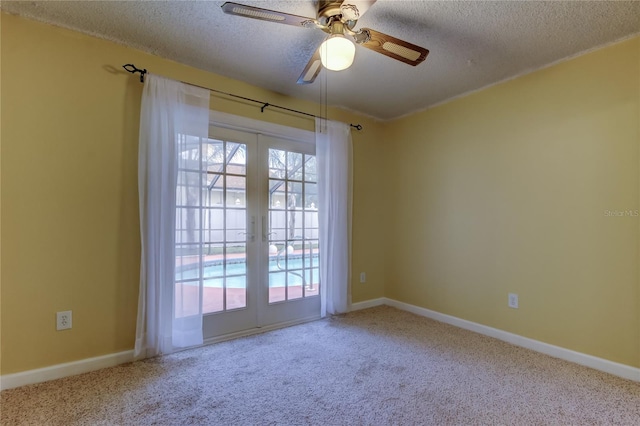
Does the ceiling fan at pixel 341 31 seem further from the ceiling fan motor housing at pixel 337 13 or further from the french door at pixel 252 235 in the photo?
the french door at pixel 252 235

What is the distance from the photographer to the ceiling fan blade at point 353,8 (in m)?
1.56

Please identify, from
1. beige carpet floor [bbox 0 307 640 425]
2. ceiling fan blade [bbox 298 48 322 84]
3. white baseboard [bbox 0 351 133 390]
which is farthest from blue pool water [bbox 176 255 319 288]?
ceiling fan blade [bbox 298 48 322 84]

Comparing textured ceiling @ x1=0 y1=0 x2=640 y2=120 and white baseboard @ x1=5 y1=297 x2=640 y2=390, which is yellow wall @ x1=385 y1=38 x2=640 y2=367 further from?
textured ceiling @ x1=0 y1=0 x2=640 y2=120

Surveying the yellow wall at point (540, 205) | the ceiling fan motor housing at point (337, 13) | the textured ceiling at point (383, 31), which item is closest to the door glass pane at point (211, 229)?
the textured ceiling at point (383, 31)

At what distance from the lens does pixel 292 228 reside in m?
3.34

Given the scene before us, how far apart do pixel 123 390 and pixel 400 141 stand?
358cm

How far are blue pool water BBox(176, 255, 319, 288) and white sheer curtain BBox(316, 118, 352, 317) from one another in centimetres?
16

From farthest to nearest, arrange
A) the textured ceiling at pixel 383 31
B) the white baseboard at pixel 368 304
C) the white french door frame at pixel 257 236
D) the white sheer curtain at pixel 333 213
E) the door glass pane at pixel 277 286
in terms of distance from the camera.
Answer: the white baseboard at pixel 368 304, the white sheer curtain at pixel 333 213, the door glass pane at pixel 277 286, the white french door frame at pixel 257 236, the textured ceiling at pixel 383 31

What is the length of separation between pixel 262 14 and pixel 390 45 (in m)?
0.75

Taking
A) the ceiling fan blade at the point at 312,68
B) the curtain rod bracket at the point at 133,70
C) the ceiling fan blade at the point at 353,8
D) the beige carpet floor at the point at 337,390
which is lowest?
the beige carpet floor at the point at 337,390

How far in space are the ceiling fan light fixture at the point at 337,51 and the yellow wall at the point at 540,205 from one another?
1.94 m

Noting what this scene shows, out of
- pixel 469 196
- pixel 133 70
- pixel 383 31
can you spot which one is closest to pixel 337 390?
pixel 469 196

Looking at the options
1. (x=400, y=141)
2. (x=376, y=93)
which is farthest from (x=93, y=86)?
(x=400, y=141)

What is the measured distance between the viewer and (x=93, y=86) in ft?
7.49
